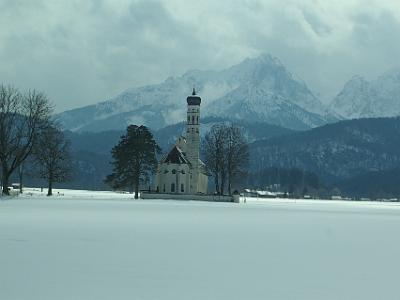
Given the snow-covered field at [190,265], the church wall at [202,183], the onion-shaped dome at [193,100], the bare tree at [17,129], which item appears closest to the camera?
the snow-covered field at [190,265]

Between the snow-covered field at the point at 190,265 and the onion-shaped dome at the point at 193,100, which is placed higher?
the onion-shaped dome at the point at 193,100

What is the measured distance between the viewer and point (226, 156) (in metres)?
99.8

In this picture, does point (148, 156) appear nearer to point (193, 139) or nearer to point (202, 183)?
point (193, 139)

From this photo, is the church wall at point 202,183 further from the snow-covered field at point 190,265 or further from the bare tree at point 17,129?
the snow-covered field at point 190,265

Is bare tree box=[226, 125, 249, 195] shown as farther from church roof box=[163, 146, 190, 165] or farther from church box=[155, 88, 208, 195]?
church roof box=[163, 146, 190, 165]

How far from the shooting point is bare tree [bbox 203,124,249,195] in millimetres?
99062

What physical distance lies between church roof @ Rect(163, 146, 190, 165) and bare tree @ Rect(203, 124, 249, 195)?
1095 cm

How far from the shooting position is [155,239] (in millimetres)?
26156

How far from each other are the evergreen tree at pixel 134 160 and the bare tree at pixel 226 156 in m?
9.60

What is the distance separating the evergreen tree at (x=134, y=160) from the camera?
94.2 meters

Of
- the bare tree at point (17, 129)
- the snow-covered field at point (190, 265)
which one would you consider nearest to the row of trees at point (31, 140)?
the bare tree at point (17, 129)

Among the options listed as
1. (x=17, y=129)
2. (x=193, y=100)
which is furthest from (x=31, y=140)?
(x=193, y=100)

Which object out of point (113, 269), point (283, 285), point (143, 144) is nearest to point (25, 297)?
point (113, 269)

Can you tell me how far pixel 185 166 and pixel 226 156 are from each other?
1395 cm
